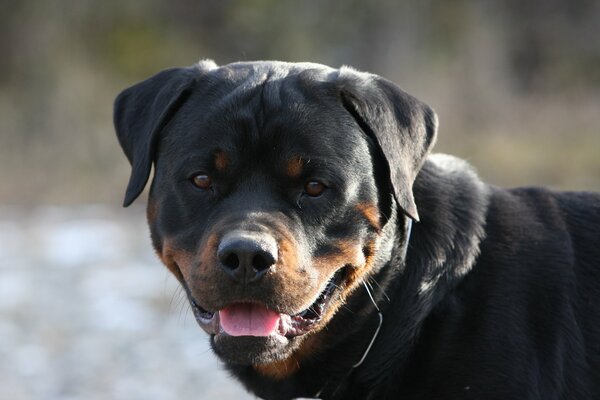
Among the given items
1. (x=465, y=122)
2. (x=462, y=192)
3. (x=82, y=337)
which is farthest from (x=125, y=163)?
(x=462, y=192)

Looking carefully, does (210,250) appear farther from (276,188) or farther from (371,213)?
(371,213)

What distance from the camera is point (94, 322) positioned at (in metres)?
7.03

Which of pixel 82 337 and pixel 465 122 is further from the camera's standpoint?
pixel 465 122

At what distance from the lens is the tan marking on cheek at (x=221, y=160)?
319 centimetres

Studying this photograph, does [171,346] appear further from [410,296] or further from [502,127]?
[502,127]

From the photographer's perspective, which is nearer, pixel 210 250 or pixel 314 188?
pixel 210 250

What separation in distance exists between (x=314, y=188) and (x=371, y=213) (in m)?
0.22

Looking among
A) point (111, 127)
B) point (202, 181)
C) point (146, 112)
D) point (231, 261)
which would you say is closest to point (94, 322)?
point (146, 112)

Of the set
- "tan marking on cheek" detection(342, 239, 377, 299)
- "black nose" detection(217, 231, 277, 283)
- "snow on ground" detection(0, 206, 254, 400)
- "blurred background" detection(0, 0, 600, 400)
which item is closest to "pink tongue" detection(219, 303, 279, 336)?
"black nose" detection(217, 231, 277, 283)

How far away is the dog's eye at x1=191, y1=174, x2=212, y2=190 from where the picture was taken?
322cm

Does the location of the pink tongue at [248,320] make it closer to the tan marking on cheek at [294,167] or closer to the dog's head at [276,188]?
the dog's head at [276,188]

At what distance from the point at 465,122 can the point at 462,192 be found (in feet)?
30.1

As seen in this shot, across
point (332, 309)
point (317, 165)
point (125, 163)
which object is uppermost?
point (317, 165)

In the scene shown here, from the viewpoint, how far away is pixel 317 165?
10.4 ft
